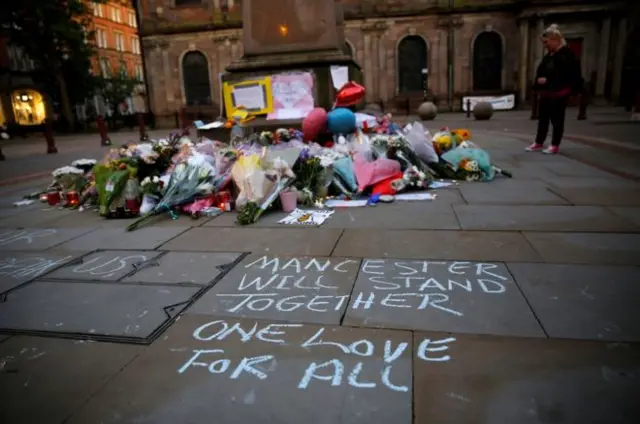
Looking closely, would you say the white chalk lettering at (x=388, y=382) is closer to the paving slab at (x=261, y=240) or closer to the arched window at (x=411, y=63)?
the paving slab at (x=261, y=240)

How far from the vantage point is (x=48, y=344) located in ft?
7.29

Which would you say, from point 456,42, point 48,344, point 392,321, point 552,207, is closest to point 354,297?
point 392,321

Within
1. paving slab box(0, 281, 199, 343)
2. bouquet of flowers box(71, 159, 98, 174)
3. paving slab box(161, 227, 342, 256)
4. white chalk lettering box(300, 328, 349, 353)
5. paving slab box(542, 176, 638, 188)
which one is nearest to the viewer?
white chalk lettering box(300, 328, 349, 353)

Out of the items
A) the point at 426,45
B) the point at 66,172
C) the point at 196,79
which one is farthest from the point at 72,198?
the point at 196,79

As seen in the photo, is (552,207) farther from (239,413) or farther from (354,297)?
(239,413)

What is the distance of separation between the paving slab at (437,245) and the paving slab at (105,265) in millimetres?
1536

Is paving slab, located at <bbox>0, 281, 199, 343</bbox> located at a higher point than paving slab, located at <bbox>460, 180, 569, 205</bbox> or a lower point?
lower

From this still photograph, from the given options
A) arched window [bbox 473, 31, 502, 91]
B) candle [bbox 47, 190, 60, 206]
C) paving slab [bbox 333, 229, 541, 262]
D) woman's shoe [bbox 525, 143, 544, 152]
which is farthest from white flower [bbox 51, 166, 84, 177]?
arched window [bbox 473, 31, 502, 91]

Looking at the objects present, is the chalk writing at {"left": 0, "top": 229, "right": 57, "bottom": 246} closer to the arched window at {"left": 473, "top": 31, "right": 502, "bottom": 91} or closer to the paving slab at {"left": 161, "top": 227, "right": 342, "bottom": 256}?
the paving slab at {"left": 161, "top": 227, "right": 342, "bottom": 256}

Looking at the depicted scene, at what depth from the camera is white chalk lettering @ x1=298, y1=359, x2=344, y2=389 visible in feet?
5.85

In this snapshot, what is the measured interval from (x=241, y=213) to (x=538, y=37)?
2292 cm

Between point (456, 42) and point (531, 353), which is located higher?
point (456, 42)

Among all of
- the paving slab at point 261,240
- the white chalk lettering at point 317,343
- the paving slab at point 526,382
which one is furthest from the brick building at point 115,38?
the paving slab at point 526,382

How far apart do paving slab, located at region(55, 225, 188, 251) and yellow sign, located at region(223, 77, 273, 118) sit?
373 cm
